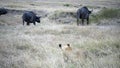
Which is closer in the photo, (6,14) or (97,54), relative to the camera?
(97,54)

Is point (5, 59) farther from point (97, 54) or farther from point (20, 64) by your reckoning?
point (97, 54)

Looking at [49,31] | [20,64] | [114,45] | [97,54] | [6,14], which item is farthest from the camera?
[6,14]

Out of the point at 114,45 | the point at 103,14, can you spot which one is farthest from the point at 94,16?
the point at 114,45

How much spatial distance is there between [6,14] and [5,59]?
84.6 ft

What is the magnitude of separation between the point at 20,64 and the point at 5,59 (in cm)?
80

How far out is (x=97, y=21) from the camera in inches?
1010

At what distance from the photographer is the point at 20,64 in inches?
304

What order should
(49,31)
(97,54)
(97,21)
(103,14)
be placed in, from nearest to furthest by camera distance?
(97,54)
(49,31)
(97,21)
(103,14)

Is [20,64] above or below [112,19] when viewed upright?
above

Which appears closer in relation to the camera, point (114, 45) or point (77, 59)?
point (77, 59)

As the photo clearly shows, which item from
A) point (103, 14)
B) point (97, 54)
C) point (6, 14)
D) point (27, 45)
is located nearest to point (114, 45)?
point (97, 54)

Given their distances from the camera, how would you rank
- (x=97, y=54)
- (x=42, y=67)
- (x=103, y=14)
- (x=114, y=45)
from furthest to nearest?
(x=103, y=14)
(x=114, y=45)
(x=97, y=54)
(x=42, y=67)

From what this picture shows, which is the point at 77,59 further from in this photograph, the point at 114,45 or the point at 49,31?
the point at 49,31

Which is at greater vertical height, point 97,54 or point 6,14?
point 97,54
